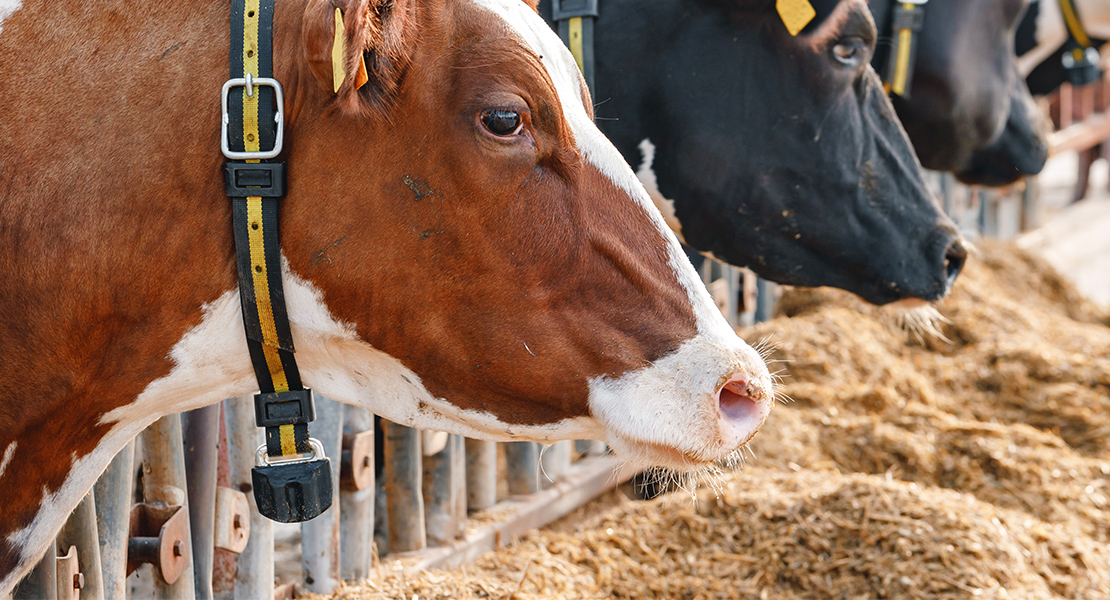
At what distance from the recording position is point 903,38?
3590 mm

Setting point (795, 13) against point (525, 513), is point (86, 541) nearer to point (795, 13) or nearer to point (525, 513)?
point (525, 513)

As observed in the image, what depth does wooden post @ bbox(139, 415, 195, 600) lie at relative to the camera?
2225 mm

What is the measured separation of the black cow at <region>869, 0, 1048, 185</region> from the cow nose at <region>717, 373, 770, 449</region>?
8.22 feet

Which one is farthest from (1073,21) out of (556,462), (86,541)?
(86,541)

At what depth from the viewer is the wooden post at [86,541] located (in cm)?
201

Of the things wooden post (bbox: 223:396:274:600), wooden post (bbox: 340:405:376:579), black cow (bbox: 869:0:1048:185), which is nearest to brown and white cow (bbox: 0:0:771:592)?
wooden post (bbox: 223:396:274:600)

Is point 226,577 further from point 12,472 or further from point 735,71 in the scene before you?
point 735,71

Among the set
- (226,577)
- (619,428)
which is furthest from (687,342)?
(226,577)

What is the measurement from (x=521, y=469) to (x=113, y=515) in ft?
6.41

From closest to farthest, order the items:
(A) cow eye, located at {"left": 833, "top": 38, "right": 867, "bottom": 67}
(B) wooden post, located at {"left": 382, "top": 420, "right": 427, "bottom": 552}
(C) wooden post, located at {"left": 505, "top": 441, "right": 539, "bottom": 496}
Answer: (A) cow eye, located at {"left": 833, "top": 38, "right": 867, "bottom": 67} < (B) wooden post, located at {"left": 382, "top": 420, "right": 427, "bottom": 552} < (C) wooden post, located at {"left": 505, "top": 441, "right": 539, "bottom": 496}

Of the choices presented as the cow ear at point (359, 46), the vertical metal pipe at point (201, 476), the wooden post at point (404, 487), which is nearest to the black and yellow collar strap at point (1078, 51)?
the wooden post at point (404, 487)

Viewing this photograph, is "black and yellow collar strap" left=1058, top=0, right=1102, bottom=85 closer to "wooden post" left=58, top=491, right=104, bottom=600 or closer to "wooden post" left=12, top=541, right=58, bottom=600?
"wooden post" left=58, top=491, right=104, bottom=600

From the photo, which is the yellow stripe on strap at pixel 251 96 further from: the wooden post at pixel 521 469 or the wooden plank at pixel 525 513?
the wooden post at pixel 521 469

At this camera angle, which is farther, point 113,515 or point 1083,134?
point 1083,134
